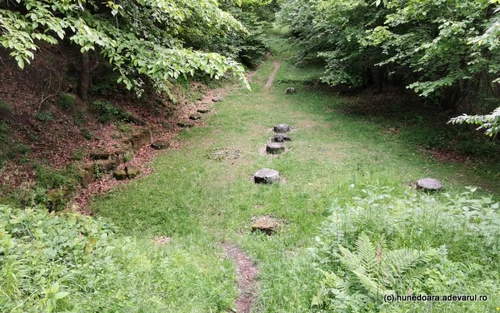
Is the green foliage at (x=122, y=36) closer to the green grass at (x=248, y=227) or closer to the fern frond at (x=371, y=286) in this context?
the green grass at (x=248, y=227)

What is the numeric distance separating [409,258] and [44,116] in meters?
9.37

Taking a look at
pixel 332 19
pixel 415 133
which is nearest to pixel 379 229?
pixel 415 133

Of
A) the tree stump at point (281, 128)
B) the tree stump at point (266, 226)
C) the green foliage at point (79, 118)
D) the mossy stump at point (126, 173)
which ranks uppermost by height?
the green foliage at point (79, 118)

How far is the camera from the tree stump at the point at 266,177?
25.9ft

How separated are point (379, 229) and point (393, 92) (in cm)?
1356

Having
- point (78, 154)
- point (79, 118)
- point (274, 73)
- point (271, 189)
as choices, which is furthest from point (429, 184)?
point (274, 73)

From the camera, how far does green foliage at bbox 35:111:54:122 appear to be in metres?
8.55

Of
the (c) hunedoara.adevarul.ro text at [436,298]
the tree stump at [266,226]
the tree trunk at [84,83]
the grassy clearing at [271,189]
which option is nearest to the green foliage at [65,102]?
the tree trunk at [84,83]

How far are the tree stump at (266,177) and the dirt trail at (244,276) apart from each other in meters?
2.63

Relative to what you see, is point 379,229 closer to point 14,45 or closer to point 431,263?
point 431,263

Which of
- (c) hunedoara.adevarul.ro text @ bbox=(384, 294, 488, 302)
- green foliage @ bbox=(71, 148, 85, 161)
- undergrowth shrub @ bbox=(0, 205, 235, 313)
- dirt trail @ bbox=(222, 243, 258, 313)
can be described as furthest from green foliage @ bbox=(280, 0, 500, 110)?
green foliage @ bbox=(71, 148, 85, 161)

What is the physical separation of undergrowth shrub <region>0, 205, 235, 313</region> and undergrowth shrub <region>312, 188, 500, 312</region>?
144cm

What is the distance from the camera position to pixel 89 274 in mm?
3057

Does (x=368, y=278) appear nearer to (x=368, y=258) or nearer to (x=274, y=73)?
(x=368, y=258)
